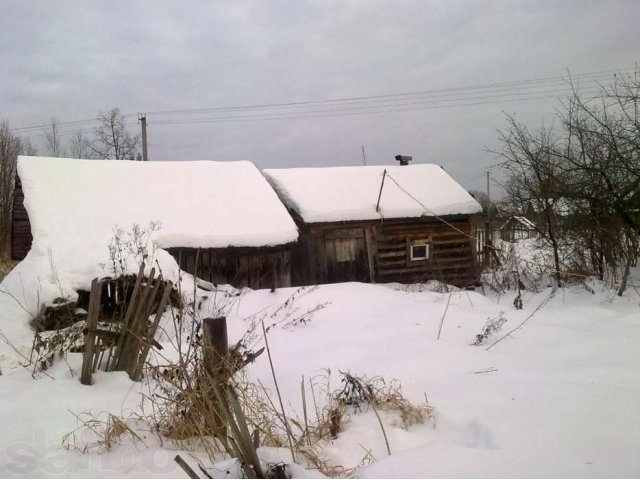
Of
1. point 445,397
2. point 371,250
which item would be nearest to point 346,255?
point 371,250

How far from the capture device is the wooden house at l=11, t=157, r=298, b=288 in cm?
1067

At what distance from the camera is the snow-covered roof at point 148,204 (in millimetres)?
10508

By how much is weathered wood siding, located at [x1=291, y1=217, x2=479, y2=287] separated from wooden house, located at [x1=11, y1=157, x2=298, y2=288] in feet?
5.09

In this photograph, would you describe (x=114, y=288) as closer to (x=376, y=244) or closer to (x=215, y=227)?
(x=215, y=227)

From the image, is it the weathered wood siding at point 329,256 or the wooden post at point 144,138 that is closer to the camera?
the weathered wood siding at point 329,256

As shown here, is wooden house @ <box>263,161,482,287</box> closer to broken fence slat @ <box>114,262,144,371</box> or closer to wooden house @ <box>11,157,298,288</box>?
wooden house @ <box>11,157,298,288</box>

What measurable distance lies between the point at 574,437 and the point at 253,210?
11099 millimetres

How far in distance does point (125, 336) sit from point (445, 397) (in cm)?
282

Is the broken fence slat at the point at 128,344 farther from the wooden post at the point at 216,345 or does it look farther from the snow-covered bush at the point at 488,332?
the snow-covered bush at the point at 488,332

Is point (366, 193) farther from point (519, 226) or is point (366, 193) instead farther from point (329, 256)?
→ point (519, 226)

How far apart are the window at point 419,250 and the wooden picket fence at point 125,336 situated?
39.9ft

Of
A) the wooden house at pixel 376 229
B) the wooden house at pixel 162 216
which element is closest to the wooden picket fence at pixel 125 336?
the wooden house at pixel 162 216

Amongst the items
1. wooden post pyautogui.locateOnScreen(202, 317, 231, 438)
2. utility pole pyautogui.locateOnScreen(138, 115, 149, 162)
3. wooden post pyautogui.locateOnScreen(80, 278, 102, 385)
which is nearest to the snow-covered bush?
wooden post pyautogui.locateOnScreen(202, 317, 231, 438)

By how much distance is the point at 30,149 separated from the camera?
104 ft
